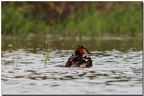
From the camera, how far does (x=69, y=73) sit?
376 inches

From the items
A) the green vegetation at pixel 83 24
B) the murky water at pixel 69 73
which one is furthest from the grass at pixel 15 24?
the murky water at pixel 69 73

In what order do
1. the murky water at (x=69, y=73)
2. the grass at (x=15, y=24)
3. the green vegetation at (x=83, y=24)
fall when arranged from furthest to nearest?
the green vegetation at (x=83, y=24), the grass at (x=15, y=24), the murky water at (x=69, y=73)

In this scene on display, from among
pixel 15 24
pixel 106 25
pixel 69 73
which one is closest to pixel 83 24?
pixel 106 25

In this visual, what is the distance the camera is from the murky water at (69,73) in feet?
26.0

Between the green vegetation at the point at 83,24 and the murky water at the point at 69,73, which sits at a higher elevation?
the green vegetation at the point at 83,24

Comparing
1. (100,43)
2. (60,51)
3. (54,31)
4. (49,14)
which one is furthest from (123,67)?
(49,14)

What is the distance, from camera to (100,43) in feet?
52.0

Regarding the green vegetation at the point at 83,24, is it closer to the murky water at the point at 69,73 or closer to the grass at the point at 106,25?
the grass at the point at 106,25

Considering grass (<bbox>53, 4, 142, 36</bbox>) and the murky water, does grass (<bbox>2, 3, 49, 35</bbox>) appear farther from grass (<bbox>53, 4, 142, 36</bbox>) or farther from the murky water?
the murky water

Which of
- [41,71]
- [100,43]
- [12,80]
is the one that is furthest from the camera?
[100,43]

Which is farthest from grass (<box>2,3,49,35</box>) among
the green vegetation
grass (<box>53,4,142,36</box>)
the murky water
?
the murky water

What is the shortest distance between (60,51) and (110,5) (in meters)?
10.1

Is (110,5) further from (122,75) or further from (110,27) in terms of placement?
(122,75)

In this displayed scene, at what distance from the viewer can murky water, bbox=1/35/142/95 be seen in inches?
312
